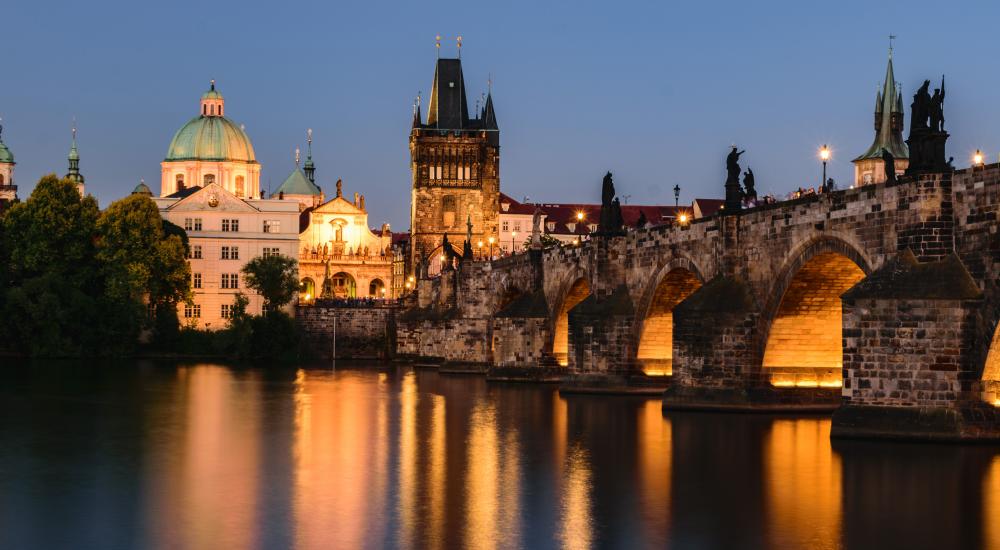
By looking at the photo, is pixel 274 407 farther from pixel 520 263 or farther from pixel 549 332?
pixel 520 263

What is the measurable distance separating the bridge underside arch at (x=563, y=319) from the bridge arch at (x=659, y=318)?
909 centimetres

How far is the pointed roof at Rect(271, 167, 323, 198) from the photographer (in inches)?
6481

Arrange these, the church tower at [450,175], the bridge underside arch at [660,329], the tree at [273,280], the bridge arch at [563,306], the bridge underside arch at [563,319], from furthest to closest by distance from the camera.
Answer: the church tower at [450,175] → the tree at [273,280] → the bridge underside arch at [563,319] → the bridge arch at [563,306] → the bridge underside arch at [660,329]

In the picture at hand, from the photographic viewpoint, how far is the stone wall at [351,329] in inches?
3939

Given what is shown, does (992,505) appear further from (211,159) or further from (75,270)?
(211,159)

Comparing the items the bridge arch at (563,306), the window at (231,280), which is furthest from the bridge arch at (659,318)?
the window at (231,280)

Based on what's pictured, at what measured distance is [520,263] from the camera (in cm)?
6719

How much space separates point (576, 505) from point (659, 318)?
83.2 ft

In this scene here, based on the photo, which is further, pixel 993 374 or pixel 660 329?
pixel 660 329

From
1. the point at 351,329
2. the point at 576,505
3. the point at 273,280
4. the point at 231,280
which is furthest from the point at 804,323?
the point at 231,280

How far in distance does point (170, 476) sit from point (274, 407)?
62.5 feet

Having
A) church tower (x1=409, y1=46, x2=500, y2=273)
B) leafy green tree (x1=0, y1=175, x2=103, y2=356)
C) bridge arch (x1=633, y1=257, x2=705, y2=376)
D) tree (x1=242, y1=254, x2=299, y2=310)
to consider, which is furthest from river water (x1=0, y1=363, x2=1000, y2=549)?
church tower (x1=409, y1=46, x2=500, y2=273)

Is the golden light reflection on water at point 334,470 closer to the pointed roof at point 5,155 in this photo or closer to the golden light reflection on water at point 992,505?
the golden light reflection on water at point 992,505

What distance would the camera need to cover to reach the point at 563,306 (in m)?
58.8
